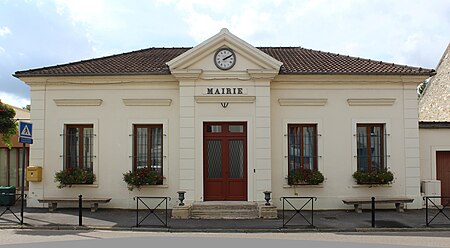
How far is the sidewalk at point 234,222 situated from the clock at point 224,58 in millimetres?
5153

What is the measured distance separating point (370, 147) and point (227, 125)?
5.11 meters

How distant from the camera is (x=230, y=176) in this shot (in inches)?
562

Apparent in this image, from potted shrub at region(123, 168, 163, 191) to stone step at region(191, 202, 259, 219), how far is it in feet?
5.65

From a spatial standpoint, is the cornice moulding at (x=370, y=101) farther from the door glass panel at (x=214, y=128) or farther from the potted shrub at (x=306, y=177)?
the door glass panel at (x=214, y=128)

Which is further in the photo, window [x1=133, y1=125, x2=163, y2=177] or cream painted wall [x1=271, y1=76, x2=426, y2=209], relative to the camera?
window [x1=133, y1=125, x2=163, y2=177]

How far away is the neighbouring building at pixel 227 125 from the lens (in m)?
14.1

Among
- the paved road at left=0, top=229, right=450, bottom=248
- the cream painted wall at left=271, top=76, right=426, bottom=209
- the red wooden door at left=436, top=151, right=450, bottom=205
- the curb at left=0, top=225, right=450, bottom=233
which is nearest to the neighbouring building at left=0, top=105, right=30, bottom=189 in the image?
the curb at left=0, top=225, right=450, bottom=233

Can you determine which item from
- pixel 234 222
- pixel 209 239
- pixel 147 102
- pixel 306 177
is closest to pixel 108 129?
pixel 147 102

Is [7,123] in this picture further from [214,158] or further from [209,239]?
[209,239]

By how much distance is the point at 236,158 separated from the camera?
14.3 m

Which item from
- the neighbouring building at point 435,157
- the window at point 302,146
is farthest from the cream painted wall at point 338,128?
the neighbouring building at point 435,157

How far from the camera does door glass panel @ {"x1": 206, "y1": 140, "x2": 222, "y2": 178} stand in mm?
14250

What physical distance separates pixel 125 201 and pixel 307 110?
7030 mm

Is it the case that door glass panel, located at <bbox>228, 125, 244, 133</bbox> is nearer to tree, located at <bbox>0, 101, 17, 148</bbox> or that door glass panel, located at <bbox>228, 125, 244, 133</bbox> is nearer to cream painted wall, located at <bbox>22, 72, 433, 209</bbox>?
cream painted wall, located at <bbox>22, 72, 433, 209</bbox>
